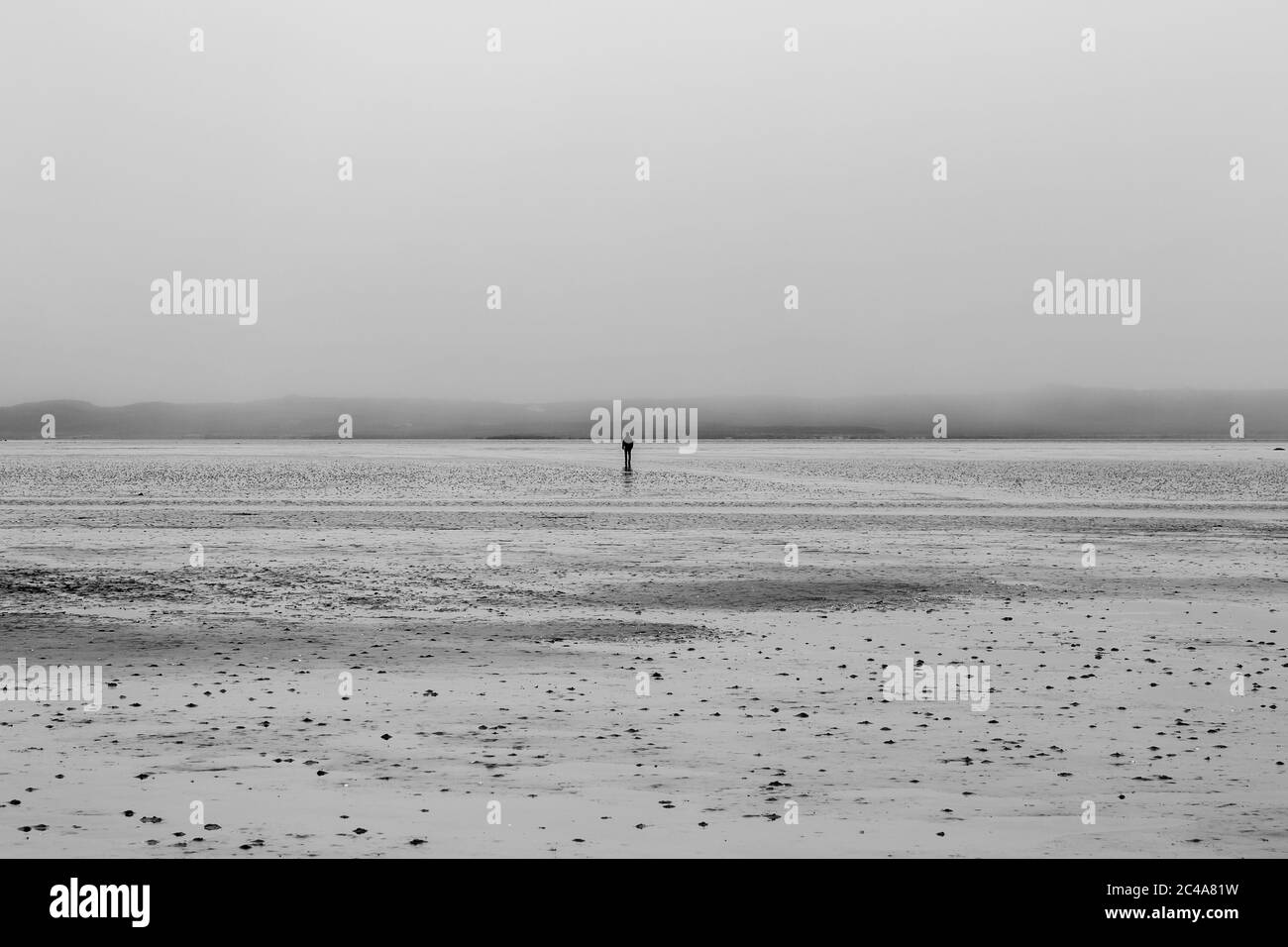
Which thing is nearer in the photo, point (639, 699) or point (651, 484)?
point (639, 699)

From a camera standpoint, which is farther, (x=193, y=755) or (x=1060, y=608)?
(x=1060, y=608)

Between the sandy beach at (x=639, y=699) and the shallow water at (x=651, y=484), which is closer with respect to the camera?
the sandy beach at (x=639, y=699)

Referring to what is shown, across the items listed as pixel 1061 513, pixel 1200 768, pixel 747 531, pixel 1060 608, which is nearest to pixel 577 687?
pixel 1200 768

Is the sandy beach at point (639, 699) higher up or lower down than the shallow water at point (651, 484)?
lower down

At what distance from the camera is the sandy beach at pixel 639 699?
868 centimetres

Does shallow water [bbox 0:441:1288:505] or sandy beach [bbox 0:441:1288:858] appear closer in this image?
sandy beach [bbox 0:441:1288:858]

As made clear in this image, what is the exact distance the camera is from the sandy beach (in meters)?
8.68

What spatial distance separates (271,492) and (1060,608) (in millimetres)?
42940

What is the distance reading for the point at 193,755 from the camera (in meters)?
10.5

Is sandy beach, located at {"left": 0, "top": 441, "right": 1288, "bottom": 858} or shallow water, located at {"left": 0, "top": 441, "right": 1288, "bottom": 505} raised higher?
shallow water, located at {"left": 0, "top": 441, "right": 1288, "bottom": 505}

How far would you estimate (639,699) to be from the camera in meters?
12.9
